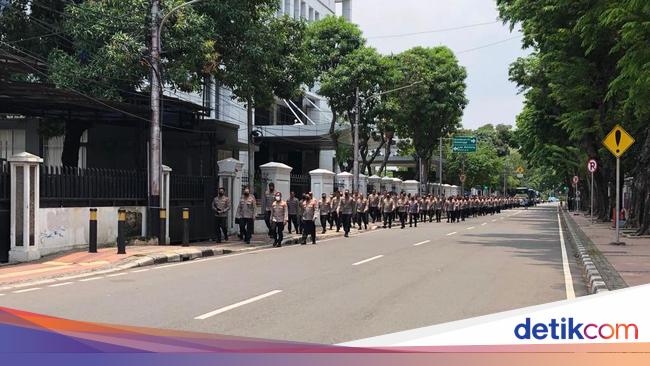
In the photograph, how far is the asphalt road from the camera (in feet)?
26.2

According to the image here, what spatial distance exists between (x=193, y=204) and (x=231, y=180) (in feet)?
7.36

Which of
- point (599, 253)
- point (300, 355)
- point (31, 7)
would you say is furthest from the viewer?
point (31, 7)

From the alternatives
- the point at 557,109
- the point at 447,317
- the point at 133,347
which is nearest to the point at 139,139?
the point at 447,317

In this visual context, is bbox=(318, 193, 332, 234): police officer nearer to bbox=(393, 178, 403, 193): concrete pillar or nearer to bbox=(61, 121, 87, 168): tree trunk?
bbox=(61, 121, 87, 168): tree trunk

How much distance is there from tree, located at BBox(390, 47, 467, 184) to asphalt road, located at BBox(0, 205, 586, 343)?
87.8 feet

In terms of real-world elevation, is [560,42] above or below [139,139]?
above

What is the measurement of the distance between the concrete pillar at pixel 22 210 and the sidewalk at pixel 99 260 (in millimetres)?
421

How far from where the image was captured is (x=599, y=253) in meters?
16.4

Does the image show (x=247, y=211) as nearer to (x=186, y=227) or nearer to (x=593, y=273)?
(x=186, y=227)

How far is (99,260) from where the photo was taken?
14898 millimetres

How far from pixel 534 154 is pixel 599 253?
36499 millimetres

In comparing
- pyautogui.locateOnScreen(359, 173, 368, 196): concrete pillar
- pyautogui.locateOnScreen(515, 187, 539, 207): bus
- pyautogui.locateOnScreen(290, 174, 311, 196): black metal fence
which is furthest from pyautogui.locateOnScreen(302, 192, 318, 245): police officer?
pyautogui.locateOnScreen(515, 187, 539, 207): bus

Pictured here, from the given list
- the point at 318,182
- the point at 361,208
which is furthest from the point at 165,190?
the point at 361,208

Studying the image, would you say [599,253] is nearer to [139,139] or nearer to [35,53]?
[139,139]
